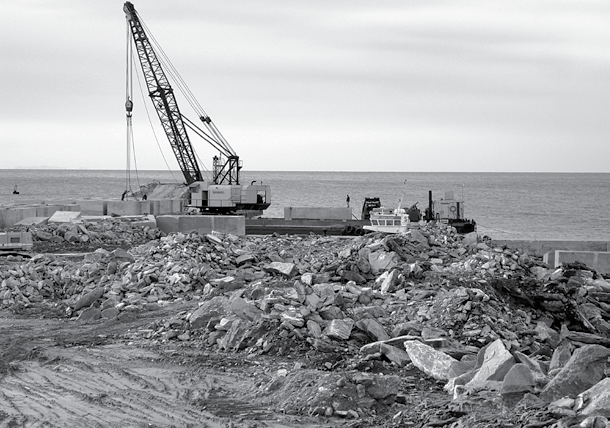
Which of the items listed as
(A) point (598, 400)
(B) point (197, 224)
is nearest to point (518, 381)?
(A) point (598, 400)

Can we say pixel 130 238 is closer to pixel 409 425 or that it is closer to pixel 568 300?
pixel 568 300

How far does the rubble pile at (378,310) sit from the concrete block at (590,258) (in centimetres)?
208

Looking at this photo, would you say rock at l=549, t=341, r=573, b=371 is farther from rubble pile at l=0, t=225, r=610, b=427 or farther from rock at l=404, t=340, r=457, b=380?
rock at l=404, t=340, r=457, b=380

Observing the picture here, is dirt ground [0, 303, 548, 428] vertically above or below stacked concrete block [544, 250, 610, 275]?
below

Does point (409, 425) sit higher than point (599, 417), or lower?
lower

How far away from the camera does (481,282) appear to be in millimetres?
12719

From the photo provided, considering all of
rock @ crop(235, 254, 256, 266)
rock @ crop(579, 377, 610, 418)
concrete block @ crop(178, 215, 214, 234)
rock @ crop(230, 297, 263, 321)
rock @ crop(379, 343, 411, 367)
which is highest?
concrete block @ crop(178, 215, 214, 234)

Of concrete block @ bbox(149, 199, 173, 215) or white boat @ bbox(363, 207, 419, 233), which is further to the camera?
concrete block @ bbox(149, 199, 173, 215)

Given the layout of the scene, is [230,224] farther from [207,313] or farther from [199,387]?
[199,387]

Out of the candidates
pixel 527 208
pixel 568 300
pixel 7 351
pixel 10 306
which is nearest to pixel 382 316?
pixel 568 300

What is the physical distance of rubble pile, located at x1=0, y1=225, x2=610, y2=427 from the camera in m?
7.43

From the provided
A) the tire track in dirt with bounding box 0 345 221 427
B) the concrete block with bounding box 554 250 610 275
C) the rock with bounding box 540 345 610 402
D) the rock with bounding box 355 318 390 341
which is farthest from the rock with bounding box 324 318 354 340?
the concrete block with bounding box 554 250 610 275

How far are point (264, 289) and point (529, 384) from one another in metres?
5.72

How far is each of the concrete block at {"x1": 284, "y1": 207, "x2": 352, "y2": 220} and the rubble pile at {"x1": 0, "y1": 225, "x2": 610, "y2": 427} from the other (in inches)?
629
